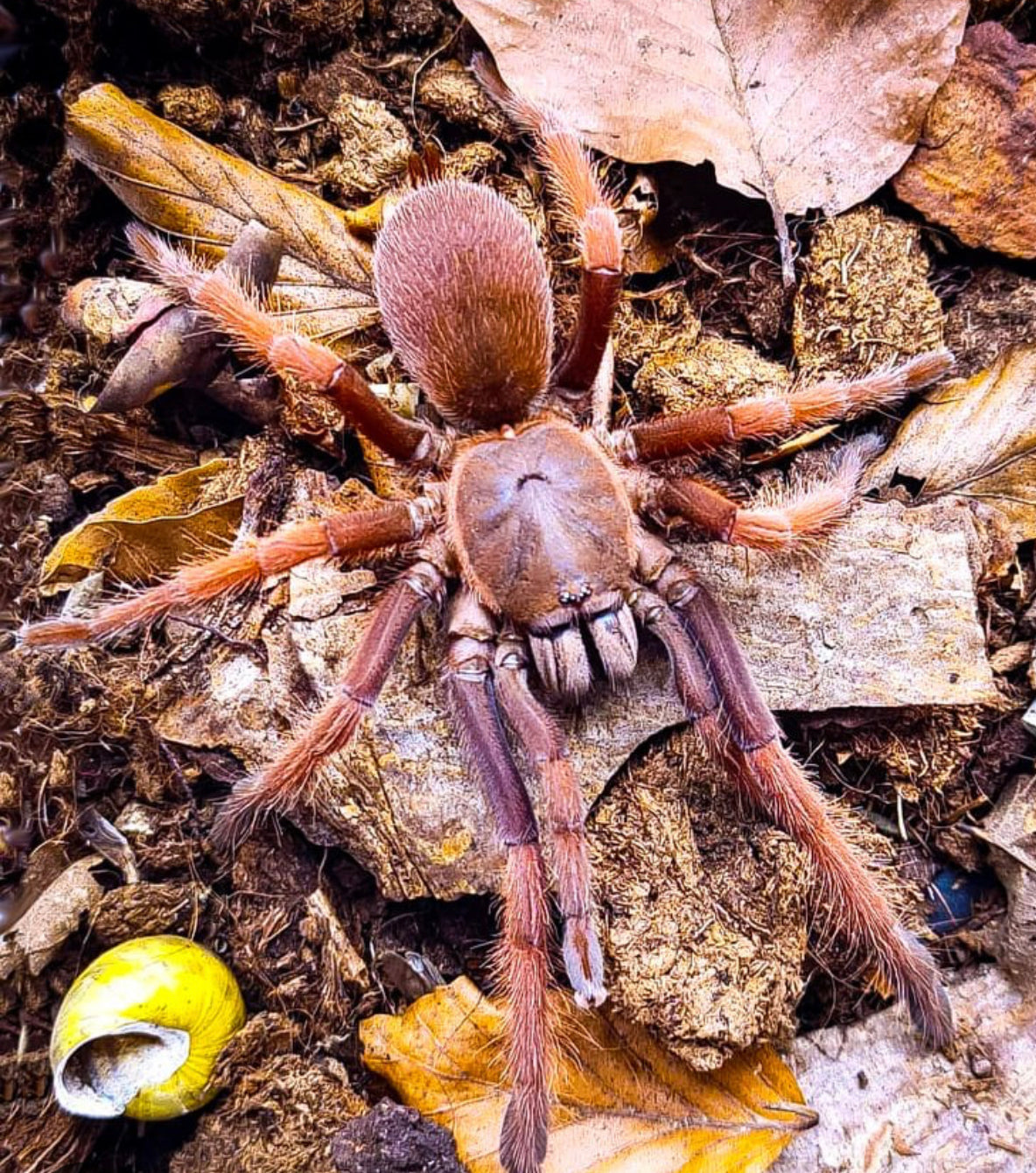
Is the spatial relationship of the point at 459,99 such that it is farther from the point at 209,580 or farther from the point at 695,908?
the point at 695,908

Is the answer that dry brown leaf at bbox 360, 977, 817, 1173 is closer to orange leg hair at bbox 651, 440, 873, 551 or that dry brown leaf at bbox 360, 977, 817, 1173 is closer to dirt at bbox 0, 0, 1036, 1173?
dirt at bbox 0, 0, 1036, 1173

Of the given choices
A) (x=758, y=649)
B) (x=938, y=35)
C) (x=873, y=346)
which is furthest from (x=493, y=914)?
(x=938, y=35)

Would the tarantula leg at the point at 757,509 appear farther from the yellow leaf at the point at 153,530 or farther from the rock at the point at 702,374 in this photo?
the yellow leaf at the point at 153,530

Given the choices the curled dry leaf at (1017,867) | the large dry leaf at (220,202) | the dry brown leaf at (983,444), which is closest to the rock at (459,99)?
the large dry leaf at (220,202)

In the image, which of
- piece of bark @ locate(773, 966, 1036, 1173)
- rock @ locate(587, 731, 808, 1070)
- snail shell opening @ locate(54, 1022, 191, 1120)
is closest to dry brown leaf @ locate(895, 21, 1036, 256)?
rock @ locate(587, 731, 808, 1070)

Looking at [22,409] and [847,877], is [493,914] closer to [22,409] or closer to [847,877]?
[847,877]

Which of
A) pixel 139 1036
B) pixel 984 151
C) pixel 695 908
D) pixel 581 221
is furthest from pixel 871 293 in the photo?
pixel 139 1036
